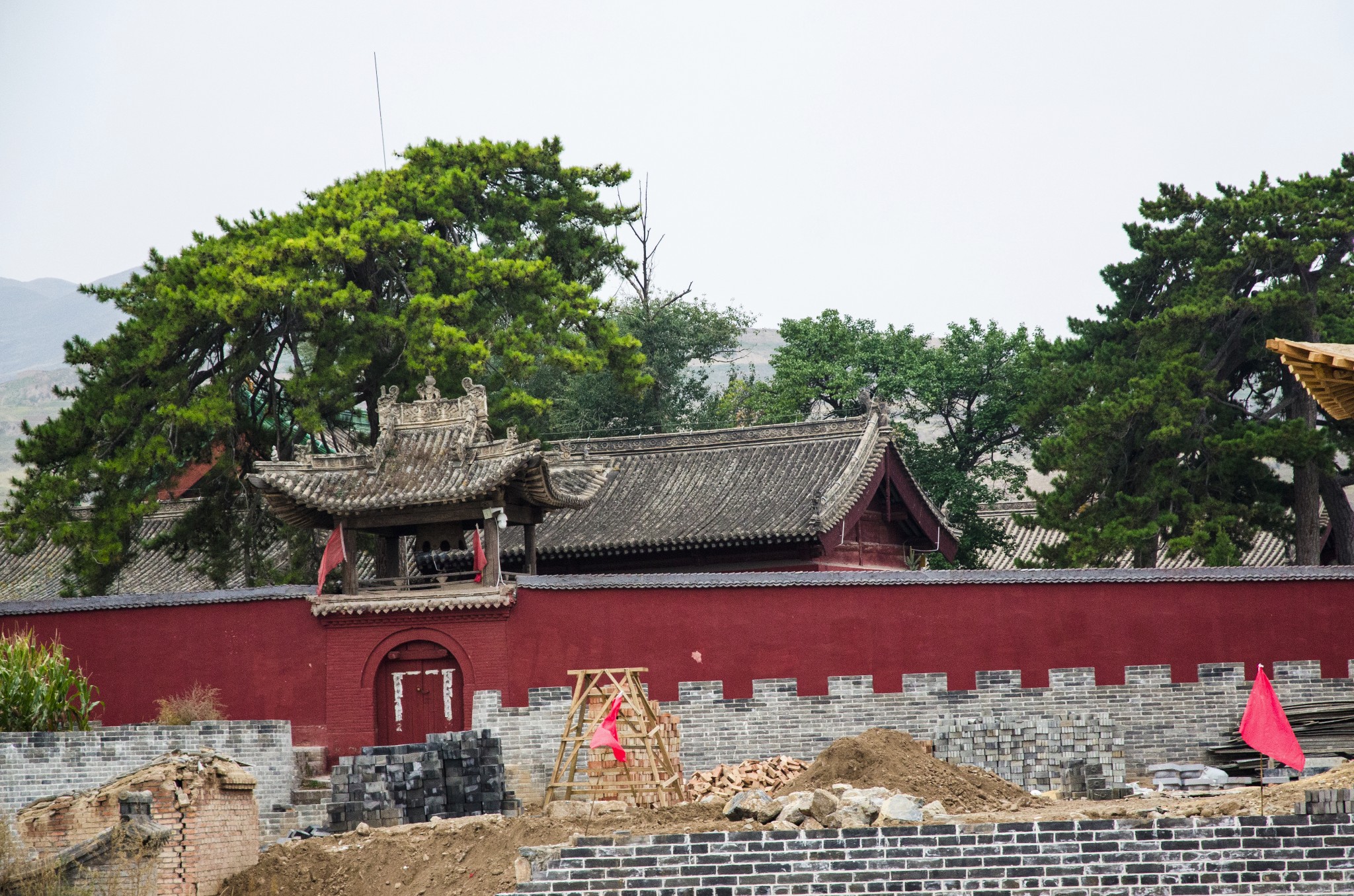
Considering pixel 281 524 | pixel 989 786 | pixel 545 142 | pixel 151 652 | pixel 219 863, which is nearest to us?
pixel 219 863

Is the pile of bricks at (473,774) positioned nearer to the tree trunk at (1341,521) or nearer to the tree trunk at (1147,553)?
the tree trunk at (1147,553)

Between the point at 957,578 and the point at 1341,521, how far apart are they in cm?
1219

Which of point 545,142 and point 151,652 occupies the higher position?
point 545,142

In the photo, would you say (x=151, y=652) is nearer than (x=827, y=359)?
Yes

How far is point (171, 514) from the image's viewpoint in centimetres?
2964

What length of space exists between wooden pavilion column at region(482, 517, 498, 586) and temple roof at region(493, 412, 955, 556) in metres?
4.45

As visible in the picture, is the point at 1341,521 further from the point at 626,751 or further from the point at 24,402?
the point at 24,402

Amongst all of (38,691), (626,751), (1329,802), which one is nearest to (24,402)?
(38,691)

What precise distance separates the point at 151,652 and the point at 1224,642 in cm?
1225

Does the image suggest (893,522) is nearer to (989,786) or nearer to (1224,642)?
(1224,642)

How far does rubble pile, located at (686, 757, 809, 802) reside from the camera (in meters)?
14.5

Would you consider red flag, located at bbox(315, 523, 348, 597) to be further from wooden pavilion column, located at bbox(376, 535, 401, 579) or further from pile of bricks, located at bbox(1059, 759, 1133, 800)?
pile of bricks, located at bbox(1059, 759, 1133, 800)

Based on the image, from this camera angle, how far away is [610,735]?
13.2 metres

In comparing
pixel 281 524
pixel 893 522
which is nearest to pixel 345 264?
pixel 281 524
